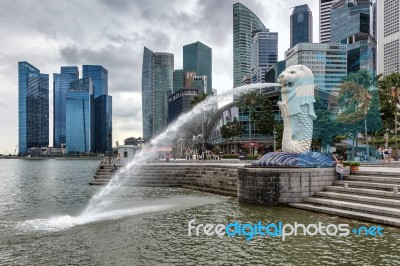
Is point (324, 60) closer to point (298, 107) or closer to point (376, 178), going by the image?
point (298, 107)

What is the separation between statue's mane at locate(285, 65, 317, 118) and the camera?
2514 centimetres

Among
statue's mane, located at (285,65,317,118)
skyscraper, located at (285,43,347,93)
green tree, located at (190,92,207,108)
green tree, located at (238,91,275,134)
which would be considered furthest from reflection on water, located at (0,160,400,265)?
skyscraper, located at (285,43,347,93)

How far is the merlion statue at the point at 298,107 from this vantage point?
24969 mm

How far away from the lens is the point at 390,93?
50281 millimetres

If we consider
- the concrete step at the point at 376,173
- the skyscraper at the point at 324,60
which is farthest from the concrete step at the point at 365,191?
the skyscraper at the point at 324,60

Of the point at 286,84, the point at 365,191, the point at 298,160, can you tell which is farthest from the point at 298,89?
the point at 365,191

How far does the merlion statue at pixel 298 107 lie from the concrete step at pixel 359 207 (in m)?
5.40

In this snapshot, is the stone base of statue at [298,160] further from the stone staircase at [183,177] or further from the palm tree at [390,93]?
the palm tree at [390,93]

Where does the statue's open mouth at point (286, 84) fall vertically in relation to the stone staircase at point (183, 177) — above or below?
above

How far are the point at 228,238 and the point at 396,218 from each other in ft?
25.2

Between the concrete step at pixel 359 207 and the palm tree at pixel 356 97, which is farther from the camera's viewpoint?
the palm tree at pixel 356 97

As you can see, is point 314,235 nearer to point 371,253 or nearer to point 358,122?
point 371,253

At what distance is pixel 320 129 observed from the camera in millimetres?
56938

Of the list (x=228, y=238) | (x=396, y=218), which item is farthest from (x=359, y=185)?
(x=228, y=238)
